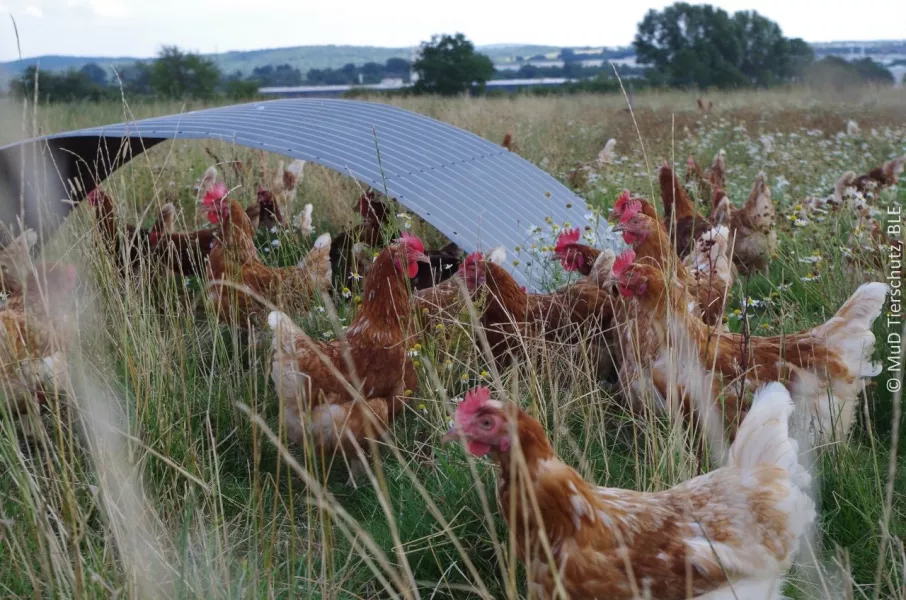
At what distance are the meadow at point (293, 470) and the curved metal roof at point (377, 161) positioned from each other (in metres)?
0.33

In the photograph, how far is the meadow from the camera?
6.55 ft

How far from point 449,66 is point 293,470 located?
2589cm

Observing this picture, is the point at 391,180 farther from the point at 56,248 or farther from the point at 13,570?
the point at 13,570

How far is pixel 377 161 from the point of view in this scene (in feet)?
16.5

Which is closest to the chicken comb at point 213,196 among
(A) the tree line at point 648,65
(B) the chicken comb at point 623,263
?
(B) the chicken comb at point 623,263

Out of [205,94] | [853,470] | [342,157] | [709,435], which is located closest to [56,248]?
[342,157]

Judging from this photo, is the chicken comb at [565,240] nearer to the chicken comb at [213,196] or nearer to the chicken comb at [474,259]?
the chicken comb at [474,259]

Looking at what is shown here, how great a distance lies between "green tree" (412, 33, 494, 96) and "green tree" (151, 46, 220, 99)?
21.5 ft

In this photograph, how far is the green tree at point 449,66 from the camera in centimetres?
2741

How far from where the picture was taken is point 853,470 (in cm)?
276

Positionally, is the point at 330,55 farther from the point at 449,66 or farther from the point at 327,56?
the point at 449,66

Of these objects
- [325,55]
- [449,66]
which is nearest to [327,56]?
[325,55]

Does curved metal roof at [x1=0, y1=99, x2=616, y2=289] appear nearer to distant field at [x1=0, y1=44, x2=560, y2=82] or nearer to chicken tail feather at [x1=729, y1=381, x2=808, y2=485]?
chicken tail feather at [x1=729, y1=381, x2=808, y2=485]

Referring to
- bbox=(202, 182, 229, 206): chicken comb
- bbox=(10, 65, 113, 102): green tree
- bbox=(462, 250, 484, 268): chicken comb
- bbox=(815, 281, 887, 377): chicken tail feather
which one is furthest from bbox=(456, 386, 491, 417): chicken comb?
bbox=(10, 65, 113, 102): green tree
